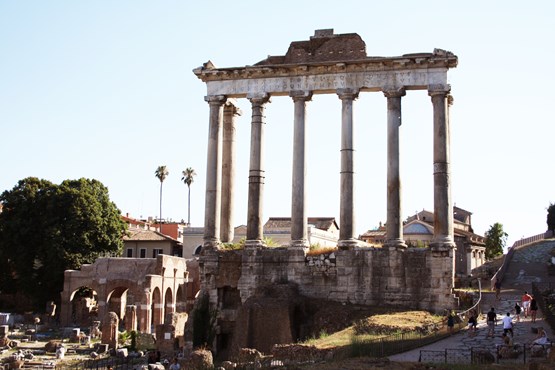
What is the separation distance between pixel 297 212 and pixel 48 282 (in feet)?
91.4

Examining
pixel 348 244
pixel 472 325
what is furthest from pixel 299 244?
pixel 472 325

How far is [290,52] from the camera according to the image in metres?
30.0

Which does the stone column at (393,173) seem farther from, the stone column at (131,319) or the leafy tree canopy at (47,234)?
the leafy tree canopy at (47,234)

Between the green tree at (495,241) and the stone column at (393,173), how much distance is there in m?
45.2

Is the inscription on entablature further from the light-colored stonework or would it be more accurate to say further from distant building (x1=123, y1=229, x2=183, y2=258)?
distant building (x1=123, y1=229, x2=183, y2=258)

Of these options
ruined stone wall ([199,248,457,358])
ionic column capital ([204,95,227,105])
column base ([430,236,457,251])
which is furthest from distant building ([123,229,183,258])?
column base ([430,236,457,251])

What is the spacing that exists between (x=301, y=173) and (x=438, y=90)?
6.30m

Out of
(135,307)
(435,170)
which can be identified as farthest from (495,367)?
(135,307)

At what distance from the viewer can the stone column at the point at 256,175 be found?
29062 mm

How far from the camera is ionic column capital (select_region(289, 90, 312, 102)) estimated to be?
2917 cm

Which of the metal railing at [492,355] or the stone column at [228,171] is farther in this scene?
the stone column at [228,171]

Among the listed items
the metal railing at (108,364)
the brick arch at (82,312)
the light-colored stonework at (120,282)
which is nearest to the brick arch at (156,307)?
the light-colored stonework at (120,282)

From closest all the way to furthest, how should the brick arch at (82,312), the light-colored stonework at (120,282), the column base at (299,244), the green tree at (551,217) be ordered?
the column base at (299,244), the light-colored stonework at (120,282), the brick arch at (82,312), the green tree at (551,217)

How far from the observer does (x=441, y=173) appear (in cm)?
2706
